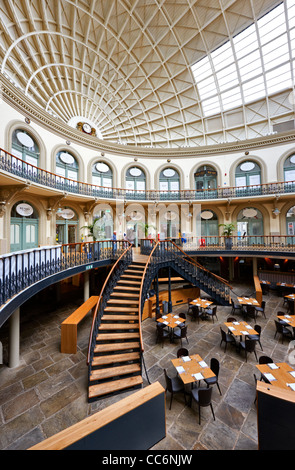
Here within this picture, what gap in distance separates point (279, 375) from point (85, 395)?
17.7 ft

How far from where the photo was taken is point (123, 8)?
12109 millimetres

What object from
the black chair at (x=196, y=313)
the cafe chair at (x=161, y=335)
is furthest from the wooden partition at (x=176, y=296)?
the cafe chair at (x=161, y=335)

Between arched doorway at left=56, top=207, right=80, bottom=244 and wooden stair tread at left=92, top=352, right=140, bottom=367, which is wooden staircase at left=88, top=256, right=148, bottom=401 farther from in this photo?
arched doorway at left=56, top=207, right=80, bottom=244

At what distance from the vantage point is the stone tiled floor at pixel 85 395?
4.13 m

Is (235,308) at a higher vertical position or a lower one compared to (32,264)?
lower

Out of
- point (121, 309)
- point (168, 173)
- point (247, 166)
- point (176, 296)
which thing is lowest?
point (176, 296)

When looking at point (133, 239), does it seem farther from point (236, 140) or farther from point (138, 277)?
point (236, 140)

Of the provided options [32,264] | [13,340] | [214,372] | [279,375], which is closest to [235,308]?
[279,375]

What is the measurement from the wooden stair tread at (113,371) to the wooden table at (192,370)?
4.45ft

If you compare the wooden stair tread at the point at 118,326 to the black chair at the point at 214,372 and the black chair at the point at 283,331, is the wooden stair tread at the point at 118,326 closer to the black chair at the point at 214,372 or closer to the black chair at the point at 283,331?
the black chair at the point at 214,372

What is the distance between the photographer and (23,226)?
10641 mm

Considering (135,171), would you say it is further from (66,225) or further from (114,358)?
→ (114,358)
